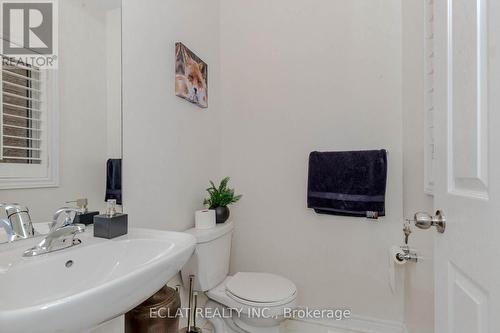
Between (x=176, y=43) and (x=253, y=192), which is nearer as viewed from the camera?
(x=176, y=43)

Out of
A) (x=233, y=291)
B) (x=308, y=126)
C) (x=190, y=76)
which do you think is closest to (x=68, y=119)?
(x=190, y=76)

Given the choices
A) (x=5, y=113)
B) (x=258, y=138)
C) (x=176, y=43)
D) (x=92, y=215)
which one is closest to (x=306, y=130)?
(x=258, y=138)

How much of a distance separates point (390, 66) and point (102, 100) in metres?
1.58

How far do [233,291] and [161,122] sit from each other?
0.93m

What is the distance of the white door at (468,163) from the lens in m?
0.45

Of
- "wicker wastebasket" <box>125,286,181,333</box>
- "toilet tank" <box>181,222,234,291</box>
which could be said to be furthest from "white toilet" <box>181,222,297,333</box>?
"wicker wastebasket" <box>125,286,181,333</box>

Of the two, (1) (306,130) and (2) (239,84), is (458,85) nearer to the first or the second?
(1) (306,130)

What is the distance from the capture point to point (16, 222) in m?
0.69

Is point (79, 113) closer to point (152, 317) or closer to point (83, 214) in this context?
point (83, 214)

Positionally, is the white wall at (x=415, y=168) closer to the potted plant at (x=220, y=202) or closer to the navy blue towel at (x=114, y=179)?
the potted plant at (x=220, y=202)

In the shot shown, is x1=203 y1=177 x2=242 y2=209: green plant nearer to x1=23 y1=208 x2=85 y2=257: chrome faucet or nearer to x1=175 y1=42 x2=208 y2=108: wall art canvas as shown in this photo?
x1=175 y1=42 x2=208 y2=108: wall art canvas

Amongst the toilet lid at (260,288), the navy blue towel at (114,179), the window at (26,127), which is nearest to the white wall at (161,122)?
the navy blue towel at (114,179)

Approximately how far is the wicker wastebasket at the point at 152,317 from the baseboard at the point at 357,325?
1.03 meters

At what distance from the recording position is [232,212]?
6.17 ft
